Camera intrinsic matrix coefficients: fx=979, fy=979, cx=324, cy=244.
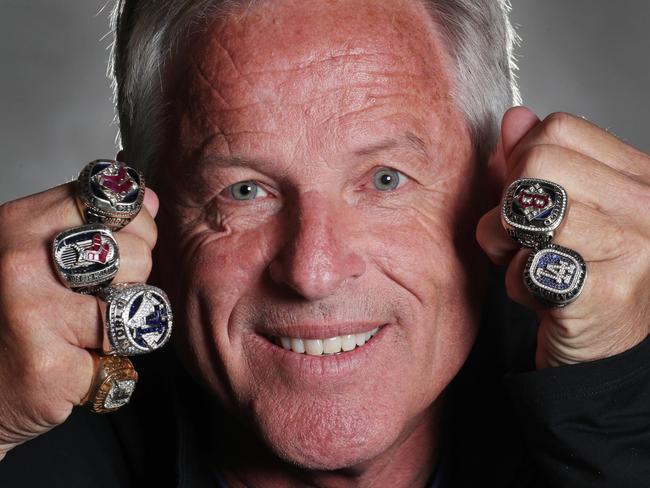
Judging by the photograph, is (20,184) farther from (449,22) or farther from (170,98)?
(449,22)

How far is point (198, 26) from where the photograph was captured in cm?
285

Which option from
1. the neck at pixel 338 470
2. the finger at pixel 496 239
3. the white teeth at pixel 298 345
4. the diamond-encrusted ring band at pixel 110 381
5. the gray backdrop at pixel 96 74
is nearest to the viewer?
the diamond-encrusted ring band at pixel 110 381

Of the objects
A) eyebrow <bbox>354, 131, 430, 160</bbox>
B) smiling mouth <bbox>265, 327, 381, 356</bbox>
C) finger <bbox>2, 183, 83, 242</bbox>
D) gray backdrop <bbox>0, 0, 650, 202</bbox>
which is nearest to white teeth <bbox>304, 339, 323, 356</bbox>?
smiling mouth <bbox>265, 327, 381, 356</bbox>

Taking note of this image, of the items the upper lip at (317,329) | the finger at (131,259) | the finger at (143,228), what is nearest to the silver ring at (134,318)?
the finger at (131,259)

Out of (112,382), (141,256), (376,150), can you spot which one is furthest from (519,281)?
(112,382)

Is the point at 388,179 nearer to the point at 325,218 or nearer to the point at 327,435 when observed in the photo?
the point at 325,218

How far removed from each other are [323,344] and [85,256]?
775mm

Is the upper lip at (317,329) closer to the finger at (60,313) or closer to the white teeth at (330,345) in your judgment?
the white teeth at (330,345)

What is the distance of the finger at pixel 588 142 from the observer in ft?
8.31

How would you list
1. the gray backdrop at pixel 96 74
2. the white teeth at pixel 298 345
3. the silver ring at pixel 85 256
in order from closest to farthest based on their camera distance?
the silver ring at pixel 85 256
the white teeth at pixel 298 345
the gray backdrop at pixel 96 74

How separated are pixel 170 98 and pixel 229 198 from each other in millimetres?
367

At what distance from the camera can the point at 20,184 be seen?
5.49 m

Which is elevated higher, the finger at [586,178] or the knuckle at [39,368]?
the finger at [586,178]

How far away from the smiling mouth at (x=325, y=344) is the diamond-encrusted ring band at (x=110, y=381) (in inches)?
19.9
